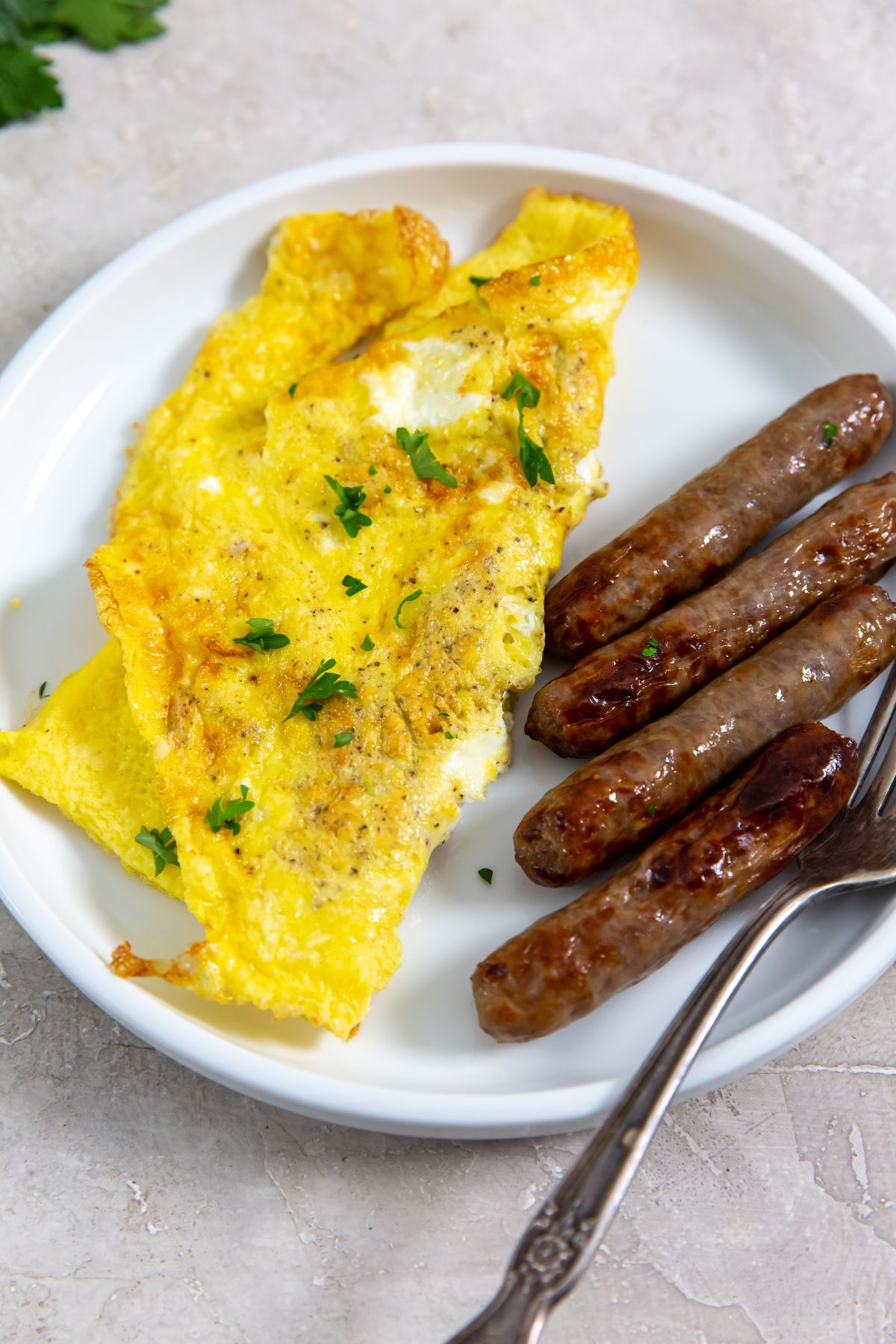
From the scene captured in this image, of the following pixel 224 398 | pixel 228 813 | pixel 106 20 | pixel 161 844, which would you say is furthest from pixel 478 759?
pixel 106 20

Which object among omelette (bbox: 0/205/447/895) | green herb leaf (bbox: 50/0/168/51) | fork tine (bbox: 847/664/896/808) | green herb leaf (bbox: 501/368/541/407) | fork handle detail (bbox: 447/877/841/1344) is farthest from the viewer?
→ green herb leaf (bbox: 50/0/168/51)

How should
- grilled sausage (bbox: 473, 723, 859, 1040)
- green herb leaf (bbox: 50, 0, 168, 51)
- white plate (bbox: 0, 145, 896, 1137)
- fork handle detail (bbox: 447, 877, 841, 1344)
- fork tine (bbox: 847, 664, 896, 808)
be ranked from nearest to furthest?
1. fork handle detail (bbox: 447, 877, 841, 1344)
2. grilled sausage (bbox: 473, 723, 859, 1040)
3. white plate (bbox: 0, 145, 896, 1137)
4. fork tine (bbox: 847, 664, 896, 808)
5. green herb leaf (bbox: 50, 0, 168, 51)

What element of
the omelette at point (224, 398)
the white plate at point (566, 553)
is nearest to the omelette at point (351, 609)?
the omelette at point (224, 398)

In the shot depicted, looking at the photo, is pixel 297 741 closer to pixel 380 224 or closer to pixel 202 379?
pixel 202 379

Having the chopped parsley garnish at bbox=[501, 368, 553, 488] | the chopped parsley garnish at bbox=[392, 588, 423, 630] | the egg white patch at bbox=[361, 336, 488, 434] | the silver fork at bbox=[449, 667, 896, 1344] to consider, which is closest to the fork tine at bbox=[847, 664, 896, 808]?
the silver fork at bbox=[449, 667, 896, 1344]

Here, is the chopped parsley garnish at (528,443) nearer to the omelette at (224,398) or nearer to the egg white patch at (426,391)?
the egg white patch at (426,391)

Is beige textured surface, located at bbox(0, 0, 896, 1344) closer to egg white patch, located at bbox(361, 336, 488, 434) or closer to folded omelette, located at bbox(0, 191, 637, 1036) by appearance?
folded omelette, located at bbox(0, 191, 637, 1036)

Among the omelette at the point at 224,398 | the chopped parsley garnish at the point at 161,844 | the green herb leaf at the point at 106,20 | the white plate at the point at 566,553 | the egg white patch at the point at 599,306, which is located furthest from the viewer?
the green herb leaf at the point at 106,20
